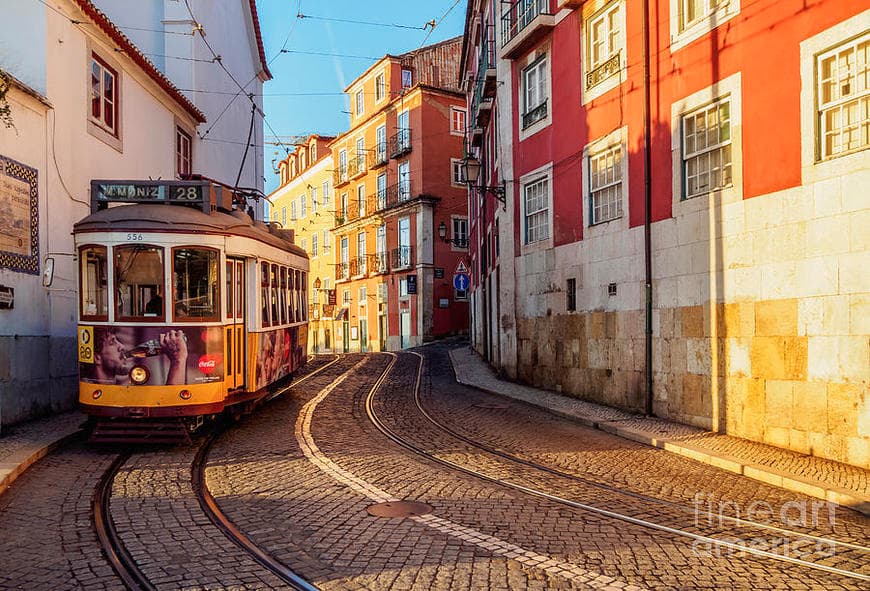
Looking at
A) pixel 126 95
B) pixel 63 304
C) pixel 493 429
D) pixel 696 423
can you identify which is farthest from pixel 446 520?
pixel 126 95

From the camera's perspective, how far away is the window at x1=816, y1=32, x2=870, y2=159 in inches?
349

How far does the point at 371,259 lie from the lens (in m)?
46.5

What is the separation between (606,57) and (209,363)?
9.75m

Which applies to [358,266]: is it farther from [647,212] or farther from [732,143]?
[732,143]

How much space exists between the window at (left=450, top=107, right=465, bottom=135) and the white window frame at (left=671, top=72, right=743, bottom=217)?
31.4m

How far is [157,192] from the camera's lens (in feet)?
34.7

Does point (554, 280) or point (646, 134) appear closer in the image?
point (646, 134)

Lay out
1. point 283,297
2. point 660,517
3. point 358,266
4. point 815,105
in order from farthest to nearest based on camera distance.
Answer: point 358,266, point 283,297, point 815,105, point 660,517

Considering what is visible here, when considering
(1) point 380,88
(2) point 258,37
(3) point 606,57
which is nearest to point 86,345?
(3) point 606,57

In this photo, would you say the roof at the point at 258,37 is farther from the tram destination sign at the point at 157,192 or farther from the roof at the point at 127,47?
the tram destination sign at the point at 157,192

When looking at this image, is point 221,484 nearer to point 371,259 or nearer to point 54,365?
point 54,365

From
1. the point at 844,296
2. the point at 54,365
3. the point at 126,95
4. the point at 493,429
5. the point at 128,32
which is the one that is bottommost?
the point at 493,429

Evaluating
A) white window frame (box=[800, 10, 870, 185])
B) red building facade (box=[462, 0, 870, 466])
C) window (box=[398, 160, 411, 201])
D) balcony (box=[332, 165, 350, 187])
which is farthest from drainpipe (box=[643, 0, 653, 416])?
balcony (box=[332, 165, 350, 187])

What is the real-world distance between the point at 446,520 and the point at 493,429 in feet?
17.9
